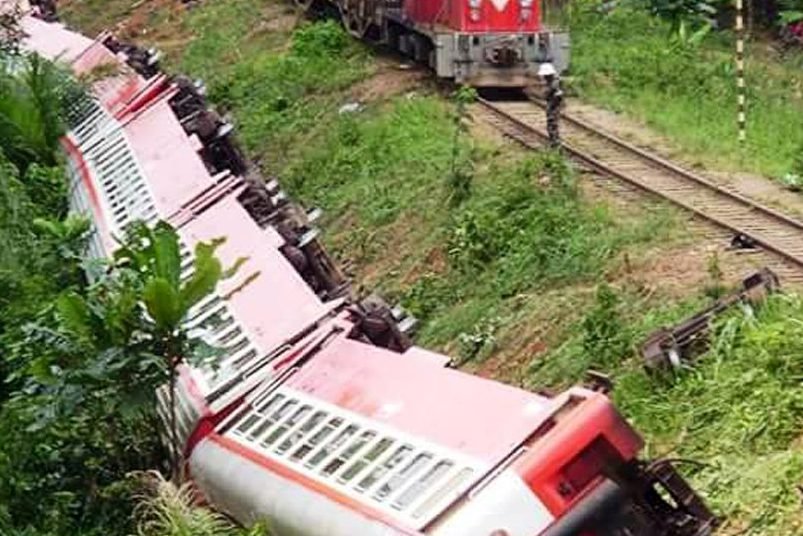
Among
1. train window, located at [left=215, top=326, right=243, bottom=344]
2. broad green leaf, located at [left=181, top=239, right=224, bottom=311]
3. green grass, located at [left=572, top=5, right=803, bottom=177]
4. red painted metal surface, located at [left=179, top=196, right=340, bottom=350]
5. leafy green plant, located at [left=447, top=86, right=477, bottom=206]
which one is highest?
broad green leaf, located at [left=181, top=239, right=224, bottom=311]

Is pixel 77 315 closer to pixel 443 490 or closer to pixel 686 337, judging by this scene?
pixel 443 490

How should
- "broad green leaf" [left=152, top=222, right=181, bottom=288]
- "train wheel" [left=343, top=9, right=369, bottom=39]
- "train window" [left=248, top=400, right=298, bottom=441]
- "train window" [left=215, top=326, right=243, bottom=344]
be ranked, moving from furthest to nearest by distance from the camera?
1. "train wheel" [left=343, top=9, right=369, bottom=39]
2. "train window" [left=215, top=326, right=243, bottom=344]
3. "broad green leaf" [left=152, top=222, right=181, bottom=288]
4. "train window" [left=248, top=400, right=298, bottom=441]

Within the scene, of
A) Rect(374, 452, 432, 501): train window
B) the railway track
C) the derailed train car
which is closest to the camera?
the derailed train car

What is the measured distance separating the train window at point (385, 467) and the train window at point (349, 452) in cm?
32

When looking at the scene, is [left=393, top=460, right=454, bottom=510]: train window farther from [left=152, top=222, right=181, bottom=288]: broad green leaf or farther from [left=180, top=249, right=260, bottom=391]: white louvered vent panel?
[left=152, top=222, right=181, bottom=288]: broad green leaf

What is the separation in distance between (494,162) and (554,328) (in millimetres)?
4836

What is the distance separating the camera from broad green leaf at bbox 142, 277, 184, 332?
9844mm

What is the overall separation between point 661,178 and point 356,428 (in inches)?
337

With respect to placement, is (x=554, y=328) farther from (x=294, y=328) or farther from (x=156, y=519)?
(x=156, y=519)

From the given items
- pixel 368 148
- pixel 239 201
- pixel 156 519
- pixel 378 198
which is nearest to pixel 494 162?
pixel 378 198

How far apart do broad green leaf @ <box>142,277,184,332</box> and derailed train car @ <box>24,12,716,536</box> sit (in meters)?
0.51

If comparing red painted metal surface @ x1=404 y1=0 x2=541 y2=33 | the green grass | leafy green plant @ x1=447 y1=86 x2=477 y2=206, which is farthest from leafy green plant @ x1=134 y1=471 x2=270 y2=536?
red painted metal surface @ x1=404 y1=0 x2=541 y2=33

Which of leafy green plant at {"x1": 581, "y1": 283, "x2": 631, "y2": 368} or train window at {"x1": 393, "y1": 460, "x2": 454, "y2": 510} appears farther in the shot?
leafy green plant at {"x1": 581, "y1": 283, "x2": 631, "y2": 368}

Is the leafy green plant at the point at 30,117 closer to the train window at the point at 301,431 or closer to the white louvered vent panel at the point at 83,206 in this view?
the white louvered vent panel at the point at 83,206
